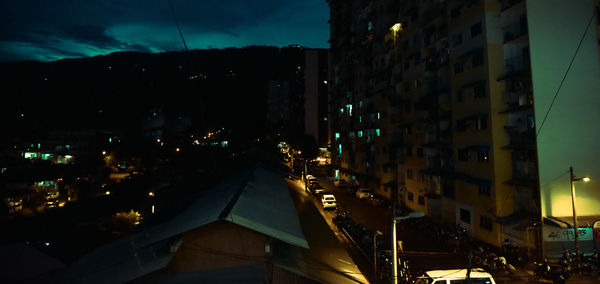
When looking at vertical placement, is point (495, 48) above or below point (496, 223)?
above

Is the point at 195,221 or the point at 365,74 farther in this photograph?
the point at 365,74

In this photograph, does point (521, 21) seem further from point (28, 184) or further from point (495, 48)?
point (28, 184)

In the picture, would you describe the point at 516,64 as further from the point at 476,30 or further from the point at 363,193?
the point at 363,193

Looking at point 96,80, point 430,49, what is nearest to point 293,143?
point 430,49

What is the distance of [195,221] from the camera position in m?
9.36

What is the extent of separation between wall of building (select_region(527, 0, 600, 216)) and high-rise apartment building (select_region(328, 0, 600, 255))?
0.06 meters

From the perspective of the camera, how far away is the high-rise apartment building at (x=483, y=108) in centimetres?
1830

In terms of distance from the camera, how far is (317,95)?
8100 centimetres

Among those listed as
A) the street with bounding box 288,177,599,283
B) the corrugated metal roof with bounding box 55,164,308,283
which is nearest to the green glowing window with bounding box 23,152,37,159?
the street with bounding box 288,177,599,283

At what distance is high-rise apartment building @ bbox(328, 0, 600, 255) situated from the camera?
18.3 metres

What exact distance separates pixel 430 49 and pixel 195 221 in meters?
26.5

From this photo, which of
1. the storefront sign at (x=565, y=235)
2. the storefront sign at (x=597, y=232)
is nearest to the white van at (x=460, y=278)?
the storefront sign at (x=565, y=235)

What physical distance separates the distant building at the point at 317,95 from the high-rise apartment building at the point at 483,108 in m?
43.9

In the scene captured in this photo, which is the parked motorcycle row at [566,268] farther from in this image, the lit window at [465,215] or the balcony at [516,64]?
the balcony at [516,64]
